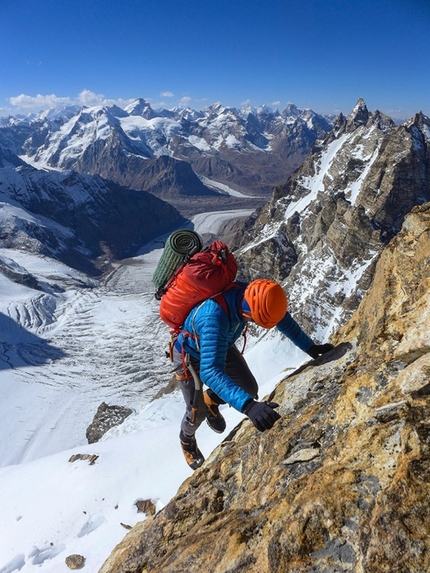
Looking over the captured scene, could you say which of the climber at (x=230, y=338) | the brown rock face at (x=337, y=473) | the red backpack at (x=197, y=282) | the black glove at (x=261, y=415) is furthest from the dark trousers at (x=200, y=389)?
the black glove at (x=261, y=415)

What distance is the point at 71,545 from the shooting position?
7.88 meters

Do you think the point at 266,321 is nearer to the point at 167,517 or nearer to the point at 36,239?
the point at 167,517

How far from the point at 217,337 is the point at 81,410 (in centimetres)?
7859

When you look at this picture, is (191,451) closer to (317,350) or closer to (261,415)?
(317,350)

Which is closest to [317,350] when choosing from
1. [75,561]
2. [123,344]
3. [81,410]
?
[75,561]

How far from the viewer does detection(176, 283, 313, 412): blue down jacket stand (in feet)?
15.3

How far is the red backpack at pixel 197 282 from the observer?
16.8ft

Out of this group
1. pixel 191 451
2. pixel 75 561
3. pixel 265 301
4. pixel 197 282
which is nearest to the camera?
pixel 265 301

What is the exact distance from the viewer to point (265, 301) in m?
4.76

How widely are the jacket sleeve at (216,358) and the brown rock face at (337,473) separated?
37.8 inches

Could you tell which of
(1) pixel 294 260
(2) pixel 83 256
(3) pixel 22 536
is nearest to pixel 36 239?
(2) pixel 83 256

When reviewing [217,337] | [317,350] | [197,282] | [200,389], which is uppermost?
[197,282]

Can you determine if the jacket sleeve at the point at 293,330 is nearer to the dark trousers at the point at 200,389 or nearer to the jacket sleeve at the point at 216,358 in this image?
the dark trousers at the point at 200,389

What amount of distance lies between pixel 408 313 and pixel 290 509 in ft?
9.34
